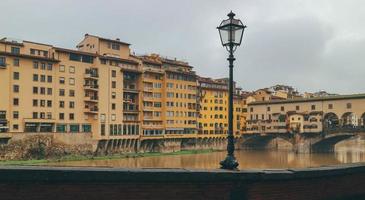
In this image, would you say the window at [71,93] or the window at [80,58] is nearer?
the window at [71,93]

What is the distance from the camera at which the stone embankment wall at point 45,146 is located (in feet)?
172

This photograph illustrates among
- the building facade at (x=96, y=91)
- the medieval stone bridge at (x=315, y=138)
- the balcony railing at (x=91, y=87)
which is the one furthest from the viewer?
the medieval stone bridge at (x=315, y=138)

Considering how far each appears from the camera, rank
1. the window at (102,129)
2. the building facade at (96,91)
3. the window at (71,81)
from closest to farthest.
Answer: the building facade at (96,91)
the window at (71,81)
the window at (102,129)

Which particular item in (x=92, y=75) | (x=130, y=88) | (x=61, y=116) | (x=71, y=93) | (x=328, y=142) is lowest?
(x=328, y=142)

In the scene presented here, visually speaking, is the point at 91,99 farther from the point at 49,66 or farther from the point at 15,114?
the point at 15,114

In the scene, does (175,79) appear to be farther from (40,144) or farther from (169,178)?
(169,178)

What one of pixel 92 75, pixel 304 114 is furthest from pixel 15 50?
pixel 304 114

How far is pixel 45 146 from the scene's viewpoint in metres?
55.4

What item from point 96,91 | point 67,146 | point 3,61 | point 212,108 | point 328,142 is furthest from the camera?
point 212,108

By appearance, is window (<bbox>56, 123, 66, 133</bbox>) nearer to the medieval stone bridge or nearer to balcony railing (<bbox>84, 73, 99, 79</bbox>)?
balcony railing (<bbox>84, 73, 99, 79</bbox>)

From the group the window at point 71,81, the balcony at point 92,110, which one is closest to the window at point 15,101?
the window at point 71,81

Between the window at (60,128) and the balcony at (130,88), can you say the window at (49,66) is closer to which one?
the window at (60,128)

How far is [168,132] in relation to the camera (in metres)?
73.9

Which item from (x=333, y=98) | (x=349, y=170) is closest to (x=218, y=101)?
(x=333, y=98)
